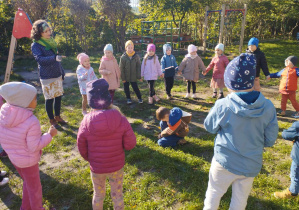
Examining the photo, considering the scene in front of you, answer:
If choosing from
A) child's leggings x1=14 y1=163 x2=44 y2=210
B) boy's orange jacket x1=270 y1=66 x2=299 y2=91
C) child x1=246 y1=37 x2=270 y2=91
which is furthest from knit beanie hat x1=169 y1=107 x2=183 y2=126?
child x1=246 y1=37 x2=270 y2=91

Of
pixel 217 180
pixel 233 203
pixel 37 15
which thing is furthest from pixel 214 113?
pixel 37 15

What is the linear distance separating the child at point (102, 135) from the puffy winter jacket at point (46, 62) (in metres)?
2.76

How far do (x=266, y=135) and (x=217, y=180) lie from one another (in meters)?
0.65

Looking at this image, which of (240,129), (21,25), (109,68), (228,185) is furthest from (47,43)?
(228,185)

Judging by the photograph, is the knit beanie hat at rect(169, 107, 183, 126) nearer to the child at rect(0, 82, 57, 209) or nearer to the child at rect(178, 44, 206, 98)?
the child at rect(0, 82, 57, 209)

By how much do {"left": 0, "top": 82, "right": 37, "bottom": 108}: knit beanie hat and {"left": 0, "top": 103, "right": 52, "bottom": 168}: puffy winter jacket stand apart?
6cm

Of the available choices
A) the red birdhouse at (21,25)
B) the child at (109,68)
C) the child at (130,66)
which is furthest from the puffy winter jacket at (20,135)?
the child at (130,66)

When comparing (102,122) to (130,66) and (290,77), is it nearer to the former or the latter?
(130,66)

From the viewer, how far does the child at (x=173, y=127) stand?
4.18 m

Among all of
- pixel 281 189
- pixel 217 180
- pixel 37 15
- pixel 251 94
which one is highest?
pixel 37 15

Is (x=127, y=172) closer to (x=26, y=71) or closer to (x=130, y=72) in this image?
(x=130, y=72)

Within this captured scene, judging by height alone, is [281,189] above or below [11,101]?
below

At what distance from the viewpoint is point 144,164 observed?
3.92m

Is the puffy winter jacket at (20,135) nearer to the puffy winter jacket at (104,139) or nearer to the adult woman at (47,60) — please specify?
the puffy winter jacket at (104,139)
